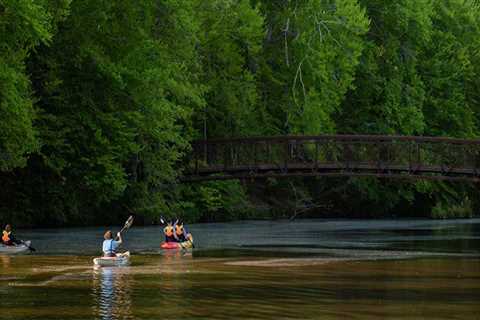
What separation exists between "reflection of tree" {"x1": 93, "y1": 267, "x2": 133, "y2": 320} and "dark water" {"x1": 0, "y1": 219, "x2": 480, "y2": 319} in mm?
30

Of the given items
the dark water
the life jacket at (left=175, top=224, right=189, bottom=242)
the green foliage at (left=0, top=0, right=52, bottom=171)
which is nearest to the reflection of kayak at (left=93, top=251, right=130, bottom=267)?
the dark water

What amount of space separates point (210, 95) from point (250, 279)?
4347cm

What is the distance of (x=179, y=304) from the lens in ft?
120

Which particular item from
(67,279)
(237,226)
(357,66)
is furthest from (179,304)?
(357,66)

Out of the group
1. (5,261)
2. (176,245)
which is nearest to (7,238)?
(5,261)

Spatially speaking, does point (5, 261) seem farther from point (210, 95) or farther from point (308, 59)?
point (308, 59)

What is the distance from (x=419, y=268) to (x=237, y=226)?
35.1 metres

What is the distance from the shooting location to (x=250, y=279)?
145 ft

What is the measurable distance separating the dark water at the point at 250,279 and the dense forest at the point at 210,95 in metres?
4.51

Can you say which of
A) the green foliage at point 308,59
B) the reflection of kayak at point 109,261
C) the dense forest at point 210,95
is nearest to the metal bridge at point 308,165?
the dense forest at point 210,95

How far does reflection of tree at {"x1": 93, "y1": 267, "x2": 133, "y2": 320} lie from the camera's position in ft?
112

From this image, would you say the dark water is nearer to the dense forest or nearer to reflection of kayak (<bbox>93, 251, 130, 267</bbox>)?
A: reflection of kayak (<bbox>93, 251, 130, 267</bbox>)

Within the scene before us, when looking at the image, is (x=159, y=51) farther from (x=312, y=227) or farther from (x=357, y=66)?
(x=357, y=66)

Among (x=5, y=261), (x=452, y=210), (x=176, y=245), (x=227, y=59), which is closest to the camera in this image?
(x=5, y=261)
